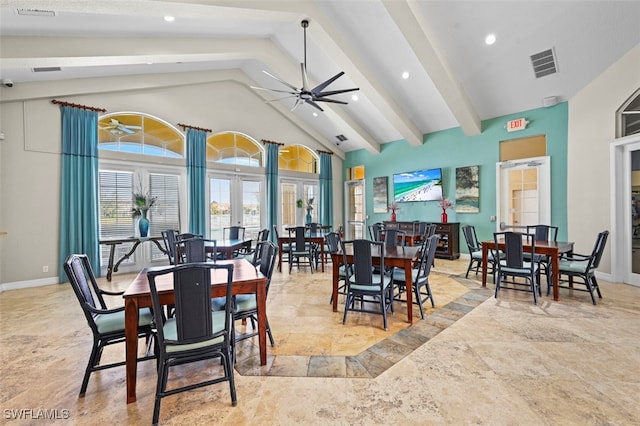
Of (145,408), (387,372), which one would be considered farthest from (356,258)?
(145,408)

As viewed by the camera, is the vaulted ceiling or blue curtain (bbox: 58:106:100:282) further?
blue curtain (bbox: 58:106:100:282)

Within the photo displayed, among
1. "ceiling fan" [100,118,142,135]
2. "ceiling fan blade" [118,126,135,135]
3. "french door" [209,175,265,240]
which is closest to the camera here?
"ceiling fan" [100,118,142,135]

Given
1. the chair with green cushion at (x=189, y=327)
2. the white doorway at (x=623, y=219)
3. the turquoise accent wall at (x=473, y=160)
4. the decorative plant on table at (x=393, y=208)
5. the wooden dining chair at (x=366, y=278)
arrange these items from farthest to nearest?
1. the decorative plant on table at (x=393, y=208)
2. the turquoise accent wall at (x=473, y=160)
3. the white doorway at (x=623, y=219)
4. the wooden dining chair at (x=366, y=278)
5. the chair with green cushion at (x=189, y=327)

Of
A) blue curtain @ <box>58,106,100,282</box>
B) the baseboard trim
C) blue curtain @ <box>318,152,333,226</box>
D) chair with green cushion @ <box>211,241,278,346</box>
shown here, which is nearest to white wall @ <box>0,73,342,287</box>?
the baseboard trim

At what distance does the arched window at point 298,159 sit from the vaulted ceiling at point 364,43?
2418 millimetres

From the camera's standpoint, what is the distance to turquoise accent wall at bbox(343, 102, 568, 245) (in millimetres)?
5820

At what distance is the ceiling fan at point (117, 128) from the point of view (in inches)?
234

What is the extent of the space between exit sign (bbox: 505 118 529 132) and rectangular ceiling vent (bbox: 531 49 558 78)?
110cm

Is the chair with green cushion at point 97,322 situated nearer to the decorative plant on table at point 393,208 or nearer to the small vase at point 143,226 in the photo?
the small vase at point 143,226

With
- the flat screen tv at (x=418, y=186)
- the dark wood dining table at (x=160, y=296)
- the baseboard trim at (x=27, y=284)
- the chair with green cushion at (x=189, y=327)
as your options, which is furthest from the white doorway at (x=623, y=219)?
the baseboard trim at (x=27, y=284)

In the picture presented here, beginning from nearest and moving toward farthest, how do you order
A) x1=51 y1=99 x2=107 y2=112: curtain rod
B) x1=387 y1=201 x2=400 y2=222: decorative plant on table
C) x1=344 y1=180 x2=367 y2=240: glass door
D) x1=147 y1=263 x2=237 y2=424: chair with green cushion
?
x1=147 y1=263 x2=237 y2=424: chair with green cushion, x1=51 y1=99 x2=107 y2=112: curtain rod, x1=387 y1=201 x2=400 y2=222: decorative plant on table, x1=344 y1=180 x2=367 y2=240: glass door

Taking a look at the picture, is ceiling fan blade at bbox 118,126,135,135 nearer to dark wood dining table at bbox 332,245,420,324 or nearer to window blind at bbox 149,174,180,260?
window blind at bbox 149,174,180,260

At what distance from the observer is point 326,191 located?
9.48 metres

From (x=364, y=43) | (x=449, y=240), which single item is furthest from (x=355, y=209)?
(x=364, y=43)
